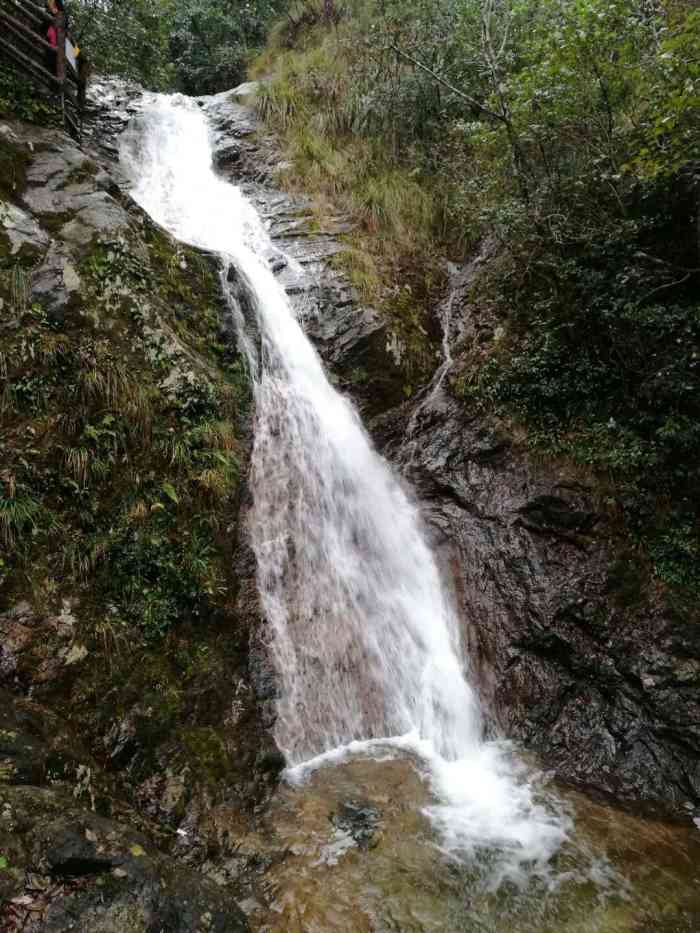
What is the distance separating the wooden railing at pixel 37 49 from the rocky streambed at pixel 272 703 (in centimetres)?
143

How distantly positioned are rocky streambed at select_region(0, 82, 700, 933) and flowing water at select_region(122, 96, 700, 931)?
0.17ft

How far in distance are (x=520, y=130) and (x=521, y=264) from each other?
193cm

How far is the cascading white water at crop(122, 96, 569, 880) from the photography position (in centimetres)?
500

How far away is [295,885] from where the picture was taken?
12.5ft

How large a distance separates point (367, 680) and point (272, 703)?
1125 millimetres

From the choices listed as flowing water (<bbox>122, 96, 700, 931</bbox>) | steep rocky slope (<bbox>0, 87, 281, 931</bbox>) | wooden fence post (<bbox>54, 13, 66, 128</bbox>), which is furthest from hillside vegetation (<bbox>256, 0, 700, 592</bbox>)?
wooden fence post (<bbox>54, 13, 66, 128</bbox>)

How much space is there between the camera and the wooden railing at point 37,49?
7.98 m

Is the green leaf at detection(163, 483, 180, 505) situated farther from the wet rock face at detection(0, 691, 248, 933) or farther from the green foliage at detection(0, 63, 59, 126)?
the green foliage at detection(0, 63, 59, 126)

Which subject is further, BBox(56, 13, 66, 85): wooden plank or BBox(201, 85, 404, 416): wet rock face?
BBox(201, 85, 404, 416): wet rock face

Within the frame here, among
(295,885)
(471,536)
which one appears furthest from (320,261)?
(295,885)

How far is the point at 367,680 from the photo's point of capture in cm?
596

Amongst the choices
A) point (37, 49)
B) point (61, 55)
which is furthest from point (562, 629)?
point (37, 49)

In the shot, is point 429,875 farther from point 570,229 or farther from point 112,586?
point 570,229

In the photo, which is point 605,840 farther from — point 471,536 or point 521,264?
point 521,264
